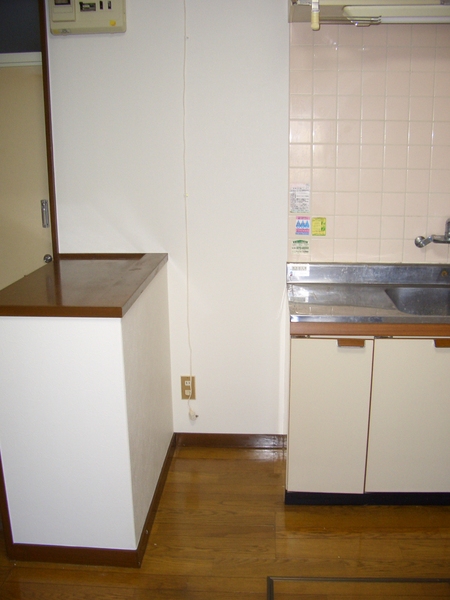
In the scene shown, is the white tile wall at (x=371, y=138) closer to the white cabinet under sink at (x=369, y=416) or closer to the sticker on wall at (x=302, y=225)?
the sticker on wall at (x=302, y=225)

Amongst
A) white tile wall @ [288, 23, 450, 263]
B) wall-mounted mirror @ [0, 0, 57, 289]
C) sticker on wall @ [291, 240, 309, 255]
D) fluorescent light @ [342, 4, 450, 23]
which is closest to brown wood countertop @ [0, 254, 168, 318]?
wall-mounted mirror @ [0, 0, 57, 289]

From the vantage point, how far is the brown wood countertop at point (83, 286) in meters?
1.74

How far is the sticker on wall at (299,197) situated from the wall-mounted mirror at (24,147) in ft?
3.59

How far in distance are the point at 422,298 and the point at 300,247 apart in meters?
0.60

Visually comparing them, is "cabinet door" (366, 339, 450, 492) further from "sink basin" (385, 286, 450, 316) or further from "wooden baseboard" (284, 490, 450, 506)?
"sink basin" (385, 286, 450, 316)

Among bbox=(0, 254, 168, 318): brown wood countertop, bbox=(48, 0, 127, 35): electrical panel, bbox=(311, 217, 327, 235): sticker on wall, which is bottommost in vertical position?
bbox=(0, 254, 168, 318): brown wood countertop

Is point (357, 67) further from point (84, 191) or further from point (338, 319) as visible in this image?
point (84, 191)

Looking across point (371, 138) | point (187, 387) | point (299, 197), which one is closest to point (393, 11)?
point (371, 138)

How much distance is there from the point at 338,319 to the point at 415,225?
724mm

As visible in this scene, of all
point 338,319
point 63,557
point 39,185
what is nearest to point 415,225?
point 338,319

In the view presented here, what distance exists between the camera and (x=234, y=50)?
7.66 ft

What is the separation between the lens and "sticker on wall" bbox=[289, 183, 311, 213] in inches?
95.9

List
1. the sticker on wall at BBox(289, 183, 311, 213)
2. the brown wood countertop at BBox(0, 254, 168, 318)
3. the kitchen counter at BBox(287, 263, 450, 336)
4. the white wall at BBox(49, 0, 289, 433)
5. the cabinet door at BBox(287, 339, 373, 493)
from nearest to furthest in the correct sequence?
the brown wood countertop at BBox(0, 254, 168, 318), the cabinet door at BBox(287, 339, 373, 493), the kitchen counter at BBox(287, 263, 450, 336), the white wall at BBox(49, 0, 289, 433), the sticker on wall at BBox(289, 183, 311, 213)

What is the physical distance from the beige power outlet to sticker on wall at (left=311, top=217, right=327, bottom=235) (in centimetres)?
93
